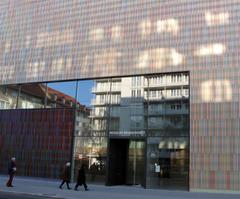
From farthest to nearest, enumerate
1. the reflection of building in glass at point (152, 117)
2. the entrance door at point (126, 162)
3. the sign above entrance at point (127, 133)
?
the entrance door at point (126, 162) → the sign above entrance at point (127, 133) → the reflection of building in glass at point (152, 117)

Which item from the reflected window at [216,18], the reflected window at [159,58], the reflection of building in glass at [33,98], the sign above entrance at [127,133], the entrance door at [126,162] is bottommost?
the entrance door at [126,162]

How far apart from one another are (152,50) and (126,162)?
844 centimetres

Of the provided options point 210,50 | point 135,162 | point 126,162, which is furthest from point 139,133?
point 210,50

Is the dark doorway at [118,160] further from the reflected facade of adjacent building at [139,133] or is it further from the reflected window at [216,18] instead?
the reflected window at [216,18]

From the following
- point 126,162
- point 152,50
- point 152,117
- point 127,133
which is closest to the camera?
point 152,117

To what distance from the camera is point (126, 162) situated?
2458cm

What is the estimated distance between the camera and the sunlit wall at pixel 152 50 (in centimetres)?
2041

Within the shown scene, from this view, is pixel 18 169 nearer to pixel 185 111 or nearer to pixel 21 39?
pixel 21 39

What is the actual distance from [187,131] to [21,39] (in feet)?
55.8

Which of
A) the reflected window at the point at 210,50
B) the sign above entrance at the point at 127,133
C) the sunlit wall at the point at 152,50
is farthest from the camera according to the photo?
the sign above entrance at the point at 127,133

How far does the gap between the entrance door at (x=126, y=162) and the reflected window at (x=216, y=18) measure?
9.51 m

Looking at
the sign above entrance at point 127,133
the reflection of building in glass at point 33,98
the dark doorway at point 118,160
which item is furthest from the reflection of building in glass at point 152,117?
the reflection of building in glass at point 33,98

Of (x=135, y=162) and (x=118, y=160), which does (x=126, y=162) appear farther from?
(x=135, y=162)

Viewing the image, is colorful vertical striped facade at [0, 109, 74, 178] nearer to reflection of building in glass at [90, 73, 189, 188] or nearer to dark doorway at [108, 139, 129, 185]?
reflection of building in glass at [90, 73, 189, 188]
